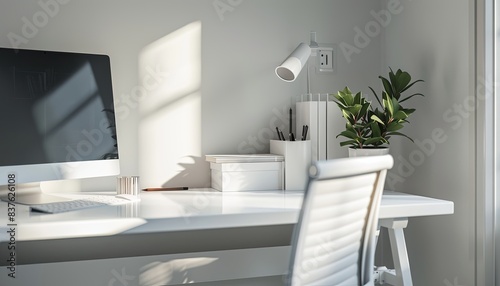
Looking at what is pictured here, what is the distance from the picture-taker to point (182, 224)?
5.92ft

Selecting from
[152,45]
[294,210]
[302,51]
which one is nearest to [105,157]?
[152,45]

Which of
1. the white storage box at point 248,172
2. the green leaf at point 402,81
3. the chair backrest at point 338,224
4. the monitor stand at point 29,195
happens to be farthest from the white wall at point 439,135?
the monitor stand at point 29,195

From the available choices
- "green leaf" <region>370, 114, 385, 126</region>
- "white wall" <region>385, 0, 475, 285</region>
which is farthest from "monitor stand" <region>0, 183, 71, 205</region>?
"white wall" <region>385, 0, 475, 285</region>

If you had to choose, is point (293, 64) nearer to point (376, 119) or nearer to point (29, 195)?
point (376, 119)

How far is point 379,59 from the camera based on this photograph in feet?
9.30

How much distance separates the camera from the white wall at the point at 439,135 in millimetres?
2298

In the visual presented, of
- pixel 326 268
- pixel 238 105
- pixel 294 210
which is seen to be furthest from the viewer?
pixel 238 105

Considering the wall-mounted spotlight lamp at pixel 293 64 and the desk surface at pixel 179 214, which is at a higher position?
the wall-mounted spotlight lamp at pixel 293 64

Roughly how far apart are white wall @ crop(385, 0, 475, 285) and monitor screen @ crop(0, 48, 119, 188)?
1.28m

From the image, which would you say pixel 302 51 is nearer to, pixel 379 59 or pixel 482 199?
pixel 379 59

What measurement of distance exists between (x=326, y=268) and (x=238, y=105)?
3.98 ft

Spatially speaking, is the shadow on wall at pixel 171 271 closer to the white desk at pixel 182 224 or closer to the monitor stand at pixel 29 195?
the white desk at pixel 182 224

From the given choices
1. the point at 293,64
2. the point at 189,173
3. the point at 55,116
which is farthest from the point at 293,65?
the point at 55,116

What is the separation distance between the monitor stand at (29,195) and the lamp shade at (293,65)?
36.9 inches
